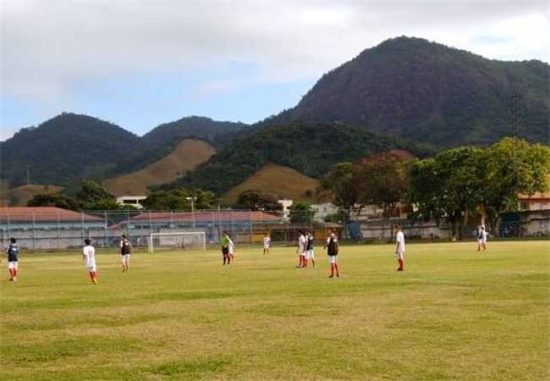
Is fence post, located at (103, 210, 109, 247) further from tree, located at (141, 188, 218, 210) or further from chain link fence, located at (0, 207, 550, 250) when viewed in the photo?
tree, located at (141, 188, 218, 210)

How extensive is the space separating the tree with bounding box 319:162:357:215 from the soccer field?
9203cm

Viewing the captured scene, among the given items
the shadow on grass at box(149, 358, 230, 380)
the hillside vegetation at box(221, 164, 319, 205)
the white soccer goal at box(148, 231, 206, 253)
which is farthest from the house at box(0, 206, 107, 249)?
the hillside vegetation at box(221, 164, 319, 205)

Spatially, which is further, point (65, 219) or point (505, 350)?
point (65, 219)

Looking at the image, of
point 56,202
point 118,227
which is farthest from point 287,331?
point 56,202

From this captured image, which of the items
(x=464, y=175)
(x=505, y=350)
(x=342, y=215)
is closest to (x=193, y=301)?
(x=505, y=350)

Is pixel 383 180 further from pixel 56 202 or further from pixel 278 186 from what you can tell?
pixel 278 186

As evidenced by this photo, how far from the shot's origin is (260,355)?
37.0 ft

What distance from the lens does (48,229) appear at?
266 ft

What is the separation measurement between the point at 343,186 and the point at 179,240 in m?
40.2

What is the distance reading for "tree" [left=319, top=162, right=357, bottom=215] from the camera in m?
116

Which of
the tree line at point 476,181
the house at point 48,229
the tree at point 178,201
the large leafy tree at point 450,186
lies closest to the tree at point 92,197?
the tree at point 178,201

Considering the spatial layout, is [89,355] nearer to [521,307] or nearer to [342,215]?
[521,307]

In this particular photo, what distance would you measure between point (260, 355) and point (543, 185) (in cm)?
8128

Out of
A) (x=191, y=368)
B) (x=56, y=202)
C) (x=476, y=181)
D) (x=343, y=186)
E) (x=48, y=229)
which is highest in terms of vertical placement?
(x=343, y=186)
